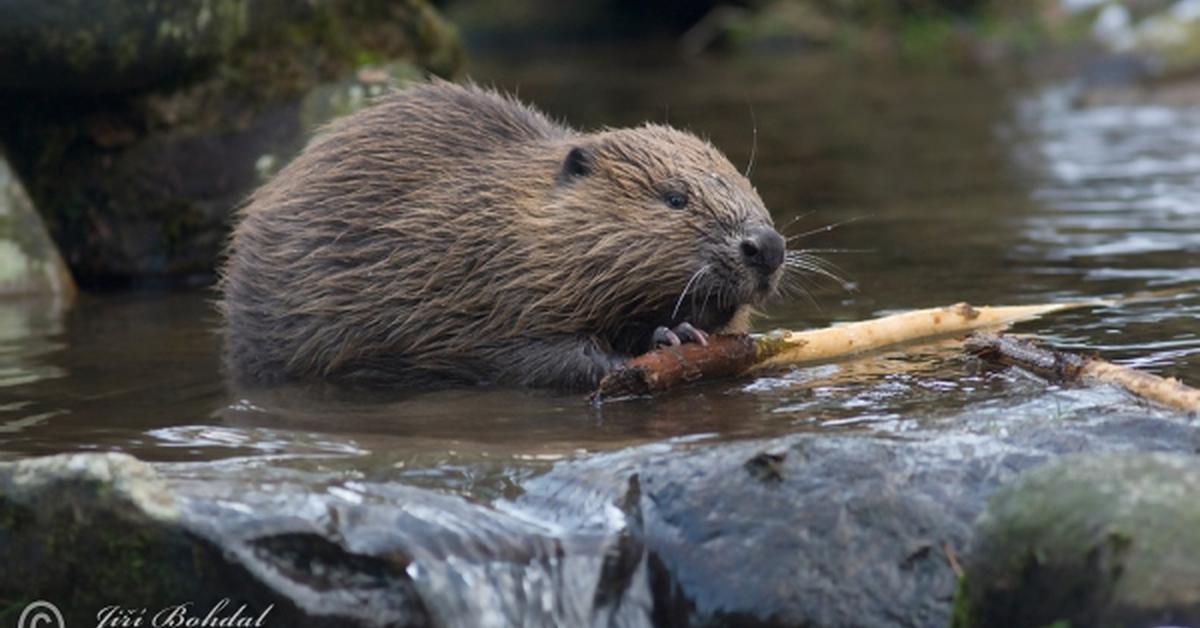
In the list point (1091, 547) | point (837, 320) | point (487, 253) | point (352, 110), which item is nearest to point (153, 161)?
point (352, 110)

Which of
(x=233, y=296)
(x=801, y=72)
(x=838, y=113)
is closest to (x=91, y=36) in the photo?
(x=233, y=296)

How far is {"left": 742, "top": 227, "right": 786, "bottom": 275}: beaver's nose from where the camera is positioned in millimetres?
5297

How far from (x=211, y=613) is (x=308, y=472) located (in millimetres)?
494

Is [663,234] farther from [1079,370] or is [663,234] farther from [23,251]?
[23,251]

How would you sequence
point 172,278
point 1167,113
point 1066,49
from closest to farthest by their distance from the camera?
point 172,278
point 1167,113
point 1066,49

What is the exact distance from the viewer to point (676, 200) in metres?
5.48

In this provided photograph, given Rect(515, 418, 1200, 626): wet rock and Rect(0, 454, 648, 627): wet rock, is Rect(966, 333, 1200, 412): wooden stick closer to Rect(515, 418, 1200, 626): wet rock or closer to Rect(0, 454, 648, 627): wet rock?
Rect(515, 418, 1200, 626): wet rock

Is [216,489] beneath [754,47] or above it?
beneath

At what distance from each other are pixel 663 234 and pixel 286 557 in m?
1.89

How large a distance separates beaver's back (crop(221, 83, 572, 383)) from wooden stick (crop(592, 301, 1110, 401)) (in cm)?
66

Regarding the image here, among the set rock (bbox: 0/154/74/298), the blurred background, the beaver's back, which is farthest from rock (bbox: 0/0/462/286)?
the beaver's back

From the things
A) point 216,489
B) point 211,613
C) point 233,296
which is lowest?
point 211,613

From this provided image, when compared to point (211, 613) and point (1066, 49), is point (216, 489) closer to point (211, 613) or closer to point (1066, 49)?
point (211, 613)

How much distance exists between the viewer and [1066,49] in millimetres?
17375
